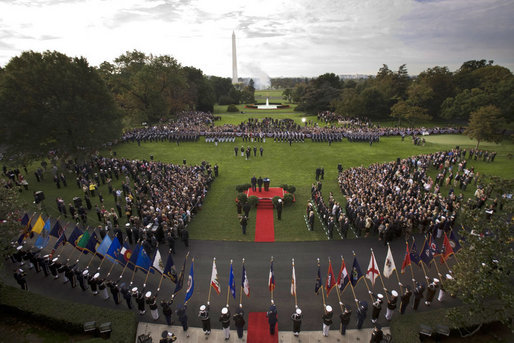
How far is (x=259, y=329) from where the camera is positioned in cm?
989

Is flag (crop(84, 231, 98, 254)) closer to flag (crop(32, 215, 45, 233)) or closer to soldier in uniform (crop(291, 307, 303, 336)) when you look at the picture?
flag (crop(32, 215, 45, 233))

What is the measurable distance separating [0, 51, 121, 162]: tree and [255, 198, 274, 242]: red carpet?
63.8 feet

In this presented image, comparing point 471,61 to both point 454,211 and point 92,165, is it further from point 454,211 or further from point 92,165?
point 92,165

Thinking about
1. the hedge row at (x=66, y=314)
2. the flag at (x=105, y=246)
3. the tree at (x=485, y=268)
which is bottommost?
the hedge row at (x=66, y=314)

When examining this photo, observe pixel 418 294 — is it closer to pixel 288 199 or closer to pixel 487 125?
pixel 288 199

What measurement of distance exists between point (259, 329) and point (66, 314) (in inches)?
279

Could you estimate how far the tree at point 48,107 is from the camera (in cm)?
2466

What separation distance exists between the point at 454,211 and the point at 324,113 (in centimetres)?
5196

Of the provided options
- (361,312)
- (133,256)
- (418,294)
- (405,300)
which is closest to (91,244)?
(133,256)

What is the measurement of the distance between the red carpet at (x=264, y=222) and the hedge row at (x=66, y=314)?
7.97 metres

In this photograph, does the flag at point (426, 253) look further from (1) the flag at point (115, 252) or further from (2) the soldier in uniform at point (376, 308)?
(1) the flag at point (115, 252)

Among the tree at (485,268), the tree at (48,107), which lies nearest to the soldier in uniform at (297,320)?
the tree at (485,268)

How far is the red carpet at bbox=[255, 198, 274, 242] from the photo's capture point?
53.0 ft

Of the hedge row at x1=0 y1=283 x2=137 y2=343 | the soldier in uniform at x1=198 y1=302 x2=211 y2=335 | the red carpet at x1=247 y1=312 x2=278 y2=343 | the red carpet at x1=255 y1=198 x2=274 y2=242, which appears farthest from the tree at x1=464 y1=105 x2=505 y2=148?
the hedge row at x1=0 y1=283 x2=137 y2=343
